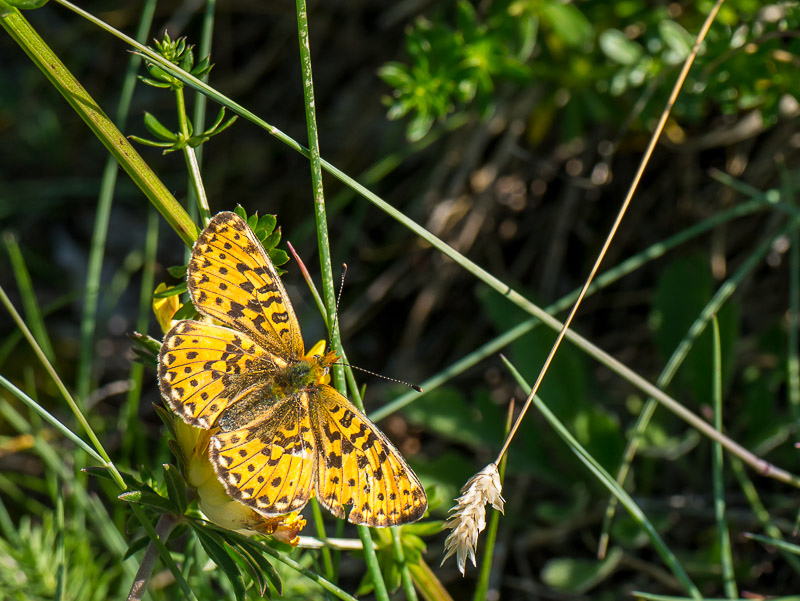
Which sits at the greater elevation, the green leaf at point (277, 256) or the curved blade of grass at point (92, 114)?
the curved blade of grass at point (92, 114)

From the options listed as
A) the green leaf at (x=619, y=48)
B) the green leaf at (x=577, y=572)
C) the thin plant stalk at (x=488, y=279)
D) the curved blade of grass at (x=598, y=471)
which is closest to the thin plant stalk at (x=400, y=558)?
the curved blade of grass at (x=598, y=471)

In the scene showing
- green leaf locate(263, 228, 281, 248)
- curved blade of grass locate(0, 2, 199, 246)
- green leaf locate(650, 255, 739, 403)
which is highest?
curved blade of grass locate(0, 2, 199, 246)

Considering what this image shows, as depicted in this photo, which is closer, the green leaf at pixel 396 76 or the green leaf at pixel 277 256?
the green leaf at pixel 277 256

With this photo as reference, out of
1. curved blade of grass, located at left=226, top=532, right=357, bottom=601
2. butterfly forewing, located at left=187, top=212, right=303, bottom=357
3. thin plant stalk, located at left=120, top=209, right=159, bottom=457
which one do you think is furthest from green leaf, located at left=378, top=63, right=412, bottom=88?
curved blade of grass, located at left=226, top=532, right=357, bottom=601

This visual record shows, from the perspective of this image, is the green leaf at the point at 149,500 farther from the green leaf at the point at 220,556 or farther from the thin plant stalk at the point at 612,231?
the thin plant stalk at the point at 612,231

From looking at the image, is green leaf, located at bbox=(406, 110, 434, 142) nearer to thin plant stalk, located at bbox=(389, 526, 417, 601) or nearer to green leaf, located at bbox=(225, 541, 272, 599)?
thin plant stalk, located at bbox=(389, 526, 417, 601)

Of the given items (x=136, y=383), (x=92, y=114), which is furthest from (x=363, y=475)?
(x=136, y=383)

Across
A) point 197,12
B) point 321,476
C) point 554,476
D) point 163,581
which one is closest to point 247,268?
point 321,476

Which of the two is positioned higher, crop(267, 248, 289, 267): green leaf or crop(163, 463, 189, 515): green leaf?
crop(267, 248, 289, 267): green leaf
